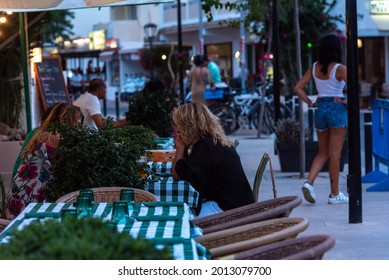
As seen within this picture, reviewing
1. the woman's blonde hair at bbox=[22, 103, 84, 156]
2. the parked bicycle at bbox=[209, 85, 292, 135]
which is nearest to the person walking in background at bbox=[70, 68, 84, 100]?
the parked bicycle at bbox=[209, 85, 292, 135]

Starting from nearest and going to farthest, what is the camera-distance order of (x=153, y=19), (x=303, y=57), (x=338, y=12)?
(x=303, y=57), (x=338, y=12), (x=153, y=19)

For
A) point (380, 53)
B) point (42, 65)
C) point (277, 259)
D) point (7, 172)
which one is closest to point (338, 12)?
point (380, 53)

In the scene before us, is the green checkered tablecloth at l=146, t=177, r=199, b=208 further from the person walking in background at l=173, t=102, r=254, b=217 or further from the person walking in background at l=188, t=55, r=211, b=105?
the person walking in background at l=188, t=55, r=211, b=105

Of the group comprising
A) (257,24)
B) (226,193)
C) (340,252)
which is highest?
(257,24)

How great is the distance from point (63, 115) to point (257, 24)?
23924 millimetres

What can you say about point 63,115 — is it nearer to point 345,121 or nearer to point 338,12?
point 345,121

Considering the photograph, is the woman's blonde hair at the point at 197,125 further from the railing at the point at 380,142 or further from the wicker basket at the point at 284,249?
the railing at the point at 380,142

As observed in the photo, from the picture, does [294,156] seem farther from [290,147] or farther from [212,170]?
[212,170]

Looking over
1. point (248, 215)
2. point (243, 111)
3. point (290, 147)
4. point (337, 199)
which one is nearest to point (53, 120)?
point (248, 215)

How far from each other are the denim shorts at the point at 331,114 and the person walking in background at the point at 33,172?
3394 millimetres

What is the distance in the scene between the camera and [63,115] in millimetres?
8000

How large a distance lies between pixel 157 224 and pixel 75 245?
1646 millimetres

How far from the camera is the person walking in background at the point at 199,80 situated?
2167 cm

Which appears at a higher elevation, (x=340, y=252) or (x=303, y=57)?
(x=303, y=57)
